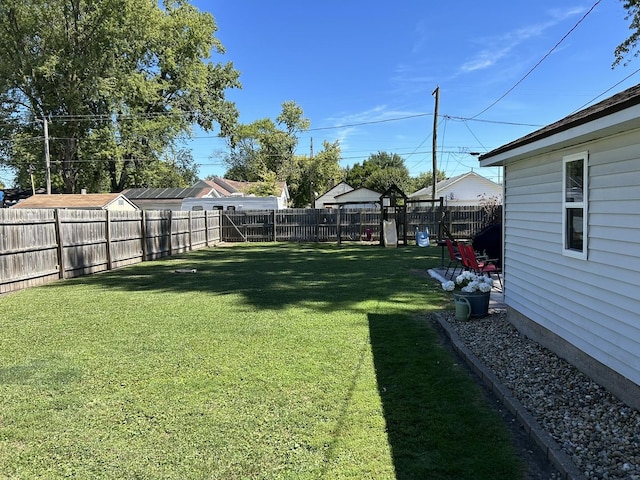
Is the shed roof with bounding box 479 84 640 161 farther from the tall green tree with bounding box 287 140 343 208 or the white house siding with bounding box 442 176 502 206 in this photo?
the tall green tree with bounding box 287 140 343 208

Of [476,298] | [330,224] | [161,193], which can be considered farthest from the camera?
[161,193]

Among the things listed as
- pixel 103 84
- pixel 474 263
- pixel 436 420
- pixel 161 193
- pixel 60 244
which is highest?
pixel 103 84

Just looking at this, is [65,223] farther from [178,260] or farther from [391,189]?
[391,189]

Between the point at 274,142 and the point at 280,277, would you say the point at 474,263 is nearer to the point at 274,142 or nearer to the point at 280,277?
the point at 280,277

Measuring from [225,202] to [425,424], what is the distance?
24.7 meters

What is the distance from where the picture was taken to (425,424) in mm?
3107

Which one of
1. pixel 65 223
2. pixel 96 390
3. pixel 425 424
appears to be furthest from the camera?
pixel 65 223

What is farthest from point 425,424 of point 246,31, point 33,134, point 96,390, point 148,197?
point 33,134

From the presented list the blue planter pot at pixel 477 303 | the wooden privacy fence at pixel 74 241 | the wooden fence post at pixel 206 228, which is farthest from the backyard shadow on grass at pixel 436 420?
the wooden fence post at pixel 206 228

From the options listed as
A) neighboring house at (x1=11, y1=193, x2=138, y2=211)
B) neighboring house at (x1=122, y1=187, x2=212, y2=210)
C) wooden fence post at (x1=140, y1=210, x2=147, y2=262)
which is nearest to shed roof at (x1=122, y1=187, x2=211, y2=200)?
neighboring house at (x1=122, y1=187, x2=212, y2=210)

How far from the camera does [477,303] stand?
6.05 meters

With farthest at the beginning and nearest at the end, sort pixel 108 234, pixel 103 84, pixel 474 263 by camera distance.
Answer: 1. pixel 103 84
2. pixel 108 234
3. pixel 474 263

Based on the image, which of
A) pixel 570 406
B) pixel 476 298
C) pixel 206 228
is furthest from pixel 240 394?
pixel 206 228

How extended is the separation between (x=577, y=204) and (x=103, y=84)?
28122 mm
